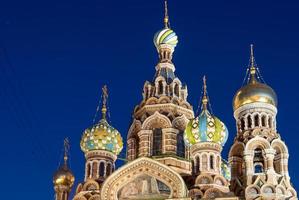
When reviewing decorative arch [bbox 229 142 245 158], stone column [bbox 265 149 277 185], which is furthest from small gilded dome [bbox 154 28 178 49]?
stone column [bbox 265 149 277 185]

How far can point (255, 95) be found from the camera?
2411 centimetres

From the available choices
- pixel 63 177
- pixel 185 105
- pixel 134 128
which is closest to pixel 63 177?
pixel 63 177

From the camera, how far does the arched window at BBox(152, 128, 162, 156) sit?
26.8 metres

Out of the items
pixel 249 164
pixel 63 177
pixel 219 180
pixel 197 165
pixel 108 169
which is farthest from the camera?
pixel 63 177

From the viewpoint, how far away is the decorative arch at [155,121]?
26844 millimetres

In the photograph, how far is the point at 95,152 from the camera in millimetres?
26328

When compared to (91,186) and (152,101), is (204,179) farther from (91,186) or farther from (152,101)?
(152,101)

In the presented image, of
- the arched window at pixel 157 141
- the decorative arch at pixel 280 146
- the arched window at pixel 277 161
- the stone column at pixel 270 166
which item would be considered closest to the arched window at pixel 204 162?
the stone column at pixel 270 166

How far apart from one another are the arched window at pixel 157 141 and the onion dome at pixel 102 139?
1.31m

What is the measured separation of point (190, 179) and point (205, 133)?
5.68 feet

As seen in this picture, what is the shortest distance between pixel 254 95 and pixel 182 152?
14.1ft

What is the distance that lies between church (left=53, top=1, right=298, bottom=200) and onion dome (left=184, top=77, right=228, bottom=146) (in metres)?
0.02

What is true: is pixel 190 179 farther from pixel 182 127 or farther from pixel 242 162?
pixel 182 127

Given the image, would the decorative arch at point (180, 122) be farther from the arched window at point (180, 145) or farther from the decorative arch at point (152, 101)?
the decorative arch at point (152, 101)
